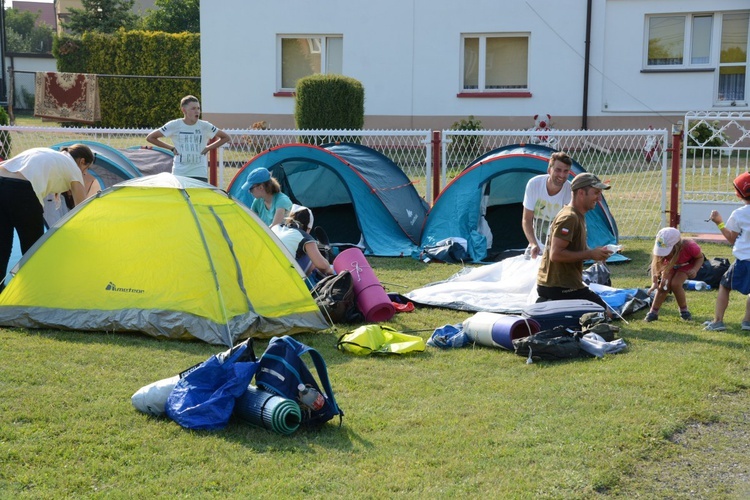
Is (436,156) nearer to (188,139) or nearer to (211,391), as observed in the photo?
(188,139)

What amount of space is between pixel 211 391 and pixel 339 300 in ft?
7.58

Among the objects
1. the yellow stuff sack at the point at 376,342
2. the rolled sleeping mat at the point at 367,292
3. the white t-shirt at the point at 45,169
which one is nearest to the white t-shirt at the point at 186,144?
the white t-shirt at the point at 45,169

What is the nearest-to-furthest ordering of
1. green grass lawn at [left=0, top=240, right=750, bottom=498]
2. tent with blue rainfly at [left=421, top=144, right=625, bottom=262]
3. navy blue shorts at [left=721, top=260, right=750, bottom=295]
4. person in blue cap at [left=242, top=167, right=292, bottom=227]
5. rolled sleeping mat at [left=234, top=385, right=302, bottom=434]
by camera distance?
green grass lawn at [left=0, top=240, right=750, bottom=498] → rolled sleeping mat at [left=234, top=385, right=302, bottom=434] → navy blue shorts at [left=721, top=260, right=750, bottom=295] → person in blue cap at [left=242, top=167, right=292, bottom=227] → tent with blue rainfly at [left=421, top=144, right=625, bottom=262]

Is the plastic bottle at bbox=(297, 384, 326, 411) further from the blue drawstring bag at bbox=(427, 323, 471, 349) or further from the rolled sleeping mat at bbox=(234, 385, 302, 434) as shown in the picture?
the blue drawstring bag at bbox=(427, 323, 471, 349)

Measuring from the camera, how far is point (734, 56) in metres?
18.7

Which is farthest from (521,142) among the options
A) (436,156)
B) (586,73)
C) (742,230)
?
(742,230)

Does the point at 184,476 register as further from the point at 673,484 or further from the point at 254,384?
the point at 673,484

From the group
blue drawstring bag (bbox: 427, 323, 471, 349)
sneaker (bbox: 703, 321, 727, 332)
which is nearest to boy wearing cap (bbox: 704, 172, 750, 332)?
sneaker (bbox: 703, 321, 727, 332)

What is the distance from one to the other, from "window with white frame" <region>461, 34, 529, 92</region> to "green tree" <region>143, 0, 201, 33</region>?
20.0 meters

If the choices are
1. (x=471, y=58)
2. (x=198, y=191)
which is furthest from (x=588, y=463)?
(x=471, y=58)

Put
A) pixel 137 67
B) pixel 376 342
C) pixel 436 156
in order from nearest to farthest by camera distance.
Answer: pixel 376 342
pixel 436 156
pixel 137 67

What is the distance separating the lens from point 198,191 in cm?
666

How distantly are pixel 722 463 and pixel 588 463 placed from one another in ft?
2.33

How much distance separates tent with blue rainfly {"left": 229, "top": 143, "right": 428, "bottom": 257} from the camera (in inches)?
401
